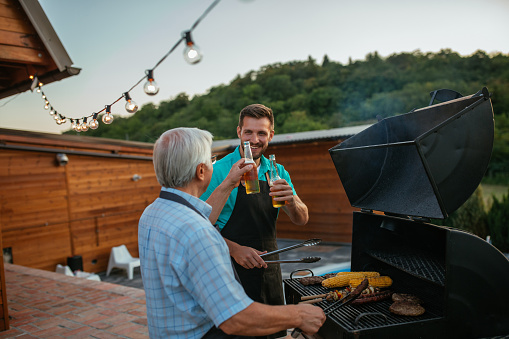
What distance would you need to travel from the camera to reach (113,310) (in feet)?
14.1

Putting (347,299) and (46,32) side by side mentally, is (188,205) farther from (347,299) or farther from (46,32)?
(46,32)

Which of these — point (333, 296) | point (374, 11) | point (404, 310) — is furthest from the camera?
point (374, 11)

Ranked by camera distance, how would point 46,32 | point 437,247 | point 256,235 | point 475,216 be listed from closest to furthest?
point 437,247 < point 256,235 < point 46,32 < point 475,216

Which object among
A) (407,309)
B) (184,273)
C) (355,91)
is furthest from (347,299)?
Answer: (355,91)

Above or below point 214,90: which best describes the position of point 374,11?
above

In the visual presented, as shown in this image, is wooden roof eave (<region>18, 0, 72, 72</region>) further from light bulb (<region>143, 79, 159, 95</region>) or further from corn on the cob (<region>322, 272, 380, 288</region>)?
corn on the cob (<region>322, 272, 380, 288</region>)

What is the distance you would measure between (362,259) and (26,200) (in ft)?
30.3

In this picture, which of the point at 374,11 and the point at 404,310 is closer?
the point at 404,310

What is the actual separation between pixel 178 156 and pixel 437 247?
1.62 meters

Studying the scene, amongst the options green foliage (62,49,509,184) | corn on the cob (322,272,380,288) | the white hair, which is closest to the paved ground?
corn on the cob (322,272,380,288)

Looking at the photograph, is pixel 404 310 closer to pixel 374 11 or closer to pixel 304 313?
pixel 304 313

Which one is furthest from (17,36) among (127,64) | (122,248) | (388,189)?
(127,64)

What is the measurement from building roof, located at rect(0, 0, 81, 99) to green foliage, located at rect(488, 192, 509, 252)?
8780 millimetres

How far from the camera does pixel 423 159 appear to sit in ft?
5.53
